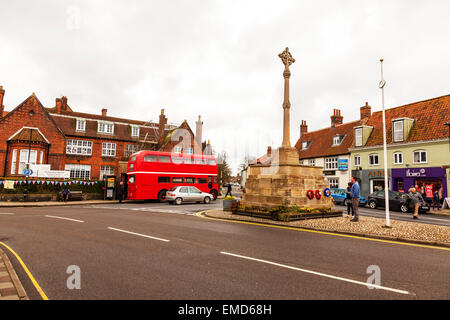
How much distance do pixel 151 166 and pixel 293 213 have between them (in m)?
15.3

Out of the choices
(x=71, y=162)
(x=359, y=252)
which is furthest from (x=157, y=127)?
(x=359, y=252)

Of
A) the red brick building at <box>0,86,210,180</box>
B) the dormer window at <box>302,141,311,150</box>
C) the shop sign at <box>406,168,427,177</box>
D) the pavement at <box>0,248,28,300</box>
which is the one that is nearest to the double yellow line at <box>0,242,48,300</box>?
the pavement at <box>0,248,28,300</box>

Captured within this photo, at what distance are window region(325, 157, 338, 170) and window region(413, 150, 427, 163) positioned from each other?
10188mm

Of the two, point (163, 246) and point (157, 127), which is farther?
point (157, 127)

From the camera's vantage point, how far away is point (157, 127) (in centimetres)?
4438

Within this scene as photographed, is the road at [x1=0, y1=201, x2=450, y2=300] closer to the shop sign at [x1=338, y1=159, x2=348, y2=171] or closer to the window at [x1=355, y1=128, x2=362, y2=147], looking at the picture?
the window at [x1=355, y1=128, x2=362, y2=147]

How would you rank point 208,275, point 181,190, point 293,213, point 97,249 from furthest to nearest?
point 181,190
point 293,213
point 97,249
point 208,275

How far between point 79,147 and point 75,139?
1.21 meters

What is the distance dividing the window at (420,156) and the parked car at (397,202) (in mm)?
7499

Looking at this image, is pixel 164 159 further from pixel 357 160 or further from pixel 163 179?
pixel 357 160

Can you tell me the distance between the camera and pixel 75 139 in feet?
119

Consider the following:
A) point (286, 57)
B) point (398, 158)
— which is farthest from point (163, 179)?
point (398, 158)

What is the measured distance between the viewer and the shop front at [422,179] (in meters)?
24.3

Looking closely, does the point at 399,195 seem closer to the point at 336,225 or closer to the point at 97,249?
the point at 336,225
